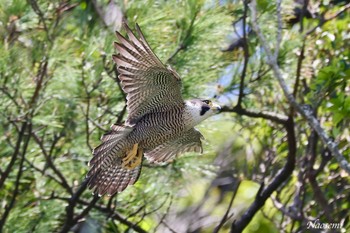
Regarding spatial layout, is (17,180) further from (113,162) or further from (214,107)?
(214,107)

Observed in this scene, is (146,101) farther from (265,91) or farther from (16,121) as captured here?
(265,91)

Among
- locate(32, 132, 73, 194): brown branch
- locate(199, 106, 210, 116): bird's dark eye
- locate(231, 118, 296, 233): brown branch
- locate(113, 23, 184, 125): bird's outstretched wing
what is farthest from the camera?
locate(231, 118, 296, 233): brown branch

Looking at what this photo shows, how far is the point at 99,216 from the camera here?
4789mm

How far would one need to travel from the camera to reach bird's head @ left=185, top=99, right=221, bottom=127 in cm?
420

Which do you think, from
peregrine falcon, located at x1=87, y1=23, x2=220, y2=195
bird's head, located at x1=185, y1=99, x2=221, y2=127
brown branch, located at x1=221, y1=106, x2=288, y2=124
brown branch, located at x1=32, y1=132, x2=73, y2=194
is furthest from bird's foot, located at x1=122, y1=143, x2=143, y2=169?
brown branch, located at x1=221, y1=106, x2=288, y2=124

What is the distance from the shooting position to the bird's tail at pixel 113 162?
431 cm

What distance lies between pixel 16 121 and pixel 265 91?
127 centimetres

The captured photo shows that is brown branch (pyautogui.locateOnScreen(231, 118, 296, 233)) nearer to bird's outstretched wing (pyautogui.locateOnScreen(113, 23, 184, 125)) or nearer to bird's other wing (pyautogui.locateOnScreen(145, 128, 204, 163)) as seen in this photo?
bird's other wing (pyautogui.locateOnScreen(145, 128, 204, 163))

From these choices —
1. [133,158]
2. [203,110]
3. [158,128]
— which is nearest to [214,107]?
[203,110]

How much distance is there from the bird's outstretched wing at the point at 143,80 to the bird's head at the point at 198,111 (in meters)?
0.04

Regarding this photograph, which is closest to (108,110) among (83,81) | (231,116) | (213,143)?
(83,81)

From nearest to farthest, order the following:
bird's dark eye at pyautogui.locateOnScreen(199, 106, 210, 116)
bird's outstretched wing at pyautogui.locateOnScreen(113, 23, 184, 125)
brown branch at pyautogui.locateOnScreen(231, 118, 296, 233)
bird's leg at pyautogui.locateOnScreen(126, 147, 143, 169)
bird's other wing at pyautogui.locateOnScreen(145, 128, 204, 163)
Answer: bird's outstretched wing at pyautogui.locateOnScreen(113, 23, 184, 125) → bird's dark eye at pyautogui.locateOnScreen(199, 106, 210, 116) → bird's leg at pyautogui.locateOnScreen(126, 147, 143, 169) → bird's other wing at pyautogui.locateOnScreen(145, 128, 204, 163) → brown branch at pyautogui.locateOnScreen(231, 118, 296, 233)

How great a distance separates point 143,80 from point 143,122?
0.17 m

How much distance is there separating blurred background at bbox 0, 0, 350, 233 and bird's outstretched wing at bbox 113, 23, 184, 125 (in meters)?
0.32
